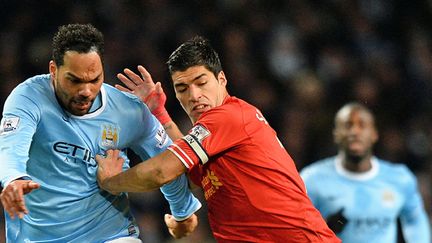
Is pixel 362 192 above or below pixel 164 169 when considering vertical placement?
below

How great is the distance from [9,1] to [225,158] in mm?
6312

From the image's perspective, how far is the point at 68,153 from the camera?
14.1ft

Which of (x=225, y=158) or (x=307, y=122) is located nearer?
(x=225, y=158)

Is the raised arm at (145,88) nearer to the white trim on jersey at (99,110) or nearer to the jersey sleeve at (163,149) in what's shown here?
the jersey sleeve at (163,149)

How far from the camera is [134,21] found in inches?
389

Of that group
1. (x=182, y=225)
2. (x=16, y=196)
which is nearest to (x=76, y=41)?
(x=16, y=196)

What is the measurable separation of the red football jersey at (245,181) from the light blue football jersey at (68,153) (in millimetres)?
527

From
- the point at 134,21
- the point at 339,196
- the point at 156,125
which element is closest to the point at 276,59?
the point at 134,21

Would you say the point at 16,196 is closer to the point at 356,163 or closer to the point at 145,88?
the point at 145,88

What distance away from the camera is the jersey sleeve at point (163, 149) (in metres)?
4.67

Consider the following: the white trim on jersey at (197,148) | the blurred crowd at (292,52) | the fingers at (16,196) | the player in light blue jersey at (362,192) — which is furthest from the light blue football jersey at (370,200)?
the fingers at (16,196)

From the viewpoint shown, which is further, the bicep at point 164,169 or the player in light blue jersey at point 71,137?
the player in light blue jersey at point 71,137

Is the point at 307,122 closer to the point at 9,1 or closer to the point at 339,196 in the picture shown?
the point at 339,196

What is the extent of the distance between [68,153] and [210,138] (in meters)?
0.76
